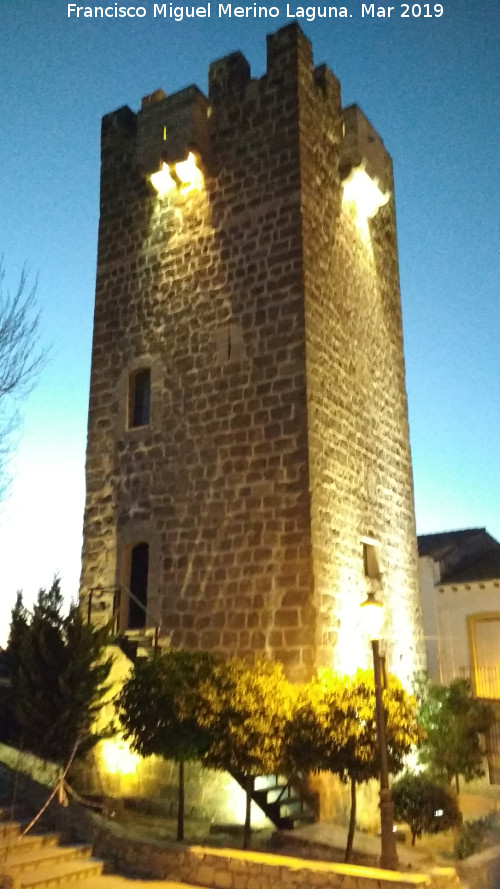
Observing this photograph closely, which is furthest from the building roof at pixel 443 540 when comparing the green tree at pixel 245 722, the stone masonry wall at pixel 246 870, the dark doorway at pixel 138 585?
the stone masonry wall at pixel 246 870

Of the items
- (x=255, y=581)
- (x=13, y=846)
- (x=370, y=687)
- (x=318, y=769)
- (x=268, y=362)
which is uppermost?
(x=268, y=362)

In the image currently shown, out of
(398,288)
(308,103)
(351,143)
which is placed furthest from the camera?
(398,288)

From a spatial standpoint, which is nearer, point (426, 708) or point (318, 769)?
point (318, 769)

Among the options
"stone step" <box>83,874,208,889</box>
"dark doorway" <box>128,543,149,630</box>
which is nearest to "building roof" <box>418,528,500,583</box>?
"dark doorway" <box>128,543,149,630</box>

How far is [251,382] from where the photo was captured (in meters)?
10.6

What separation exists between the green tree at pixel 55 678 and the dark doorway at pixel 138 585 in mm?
1271

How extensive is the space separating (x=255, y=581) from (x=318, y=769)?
2696 millimetres

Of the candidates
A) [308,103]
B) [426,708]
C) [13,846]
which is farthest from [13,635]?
[308,103]

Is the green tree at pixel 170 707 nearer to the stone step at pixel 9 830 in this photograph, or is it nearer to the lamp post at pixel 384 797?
the stone step at pixel 9 830

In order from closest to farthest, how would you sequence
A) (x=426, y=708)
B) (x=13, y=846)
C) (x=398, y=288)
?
(x=13, y=846) → (x=426, y=708) → (x=398, y=288)

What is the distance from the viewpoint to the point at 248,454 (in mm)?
10336

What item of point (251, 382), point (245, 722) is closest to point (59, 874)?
point (245, 722)

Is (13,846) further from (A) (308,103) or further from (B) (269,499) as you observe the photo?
(A) (308,103)

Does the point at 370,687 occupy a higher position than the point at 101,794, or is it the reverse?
the point at 370,687
